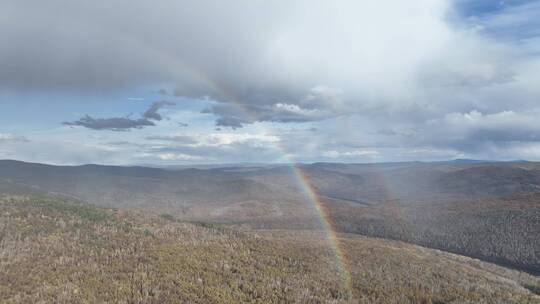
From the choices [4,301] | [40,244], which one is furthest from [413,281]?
[40,244]

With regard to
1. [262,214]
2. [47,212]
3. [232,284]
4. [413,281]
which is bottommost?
[262,214]

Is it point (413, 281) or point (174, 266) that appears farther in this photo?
point (413, 281)

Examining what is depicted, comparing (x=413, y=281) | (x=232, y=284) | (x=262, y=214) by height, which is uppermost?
(x=232, y=284)

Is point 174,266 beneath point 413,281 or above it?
above

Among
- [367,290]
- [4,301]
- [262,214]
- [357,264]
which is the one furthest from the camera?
[262,214]

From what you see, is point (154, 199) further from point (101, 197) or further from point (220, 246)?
Answer: point (220, 246)

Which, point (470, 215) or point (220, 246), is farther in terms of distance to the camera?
point (470, 215)

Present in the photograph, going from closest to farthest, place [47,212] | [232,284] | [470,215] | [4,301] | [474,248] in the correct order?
[4,301]
[232,284]
[47,212]
[474,248]
[470,215]

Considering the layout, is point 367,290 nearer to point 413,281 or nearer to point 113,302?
point 413,281

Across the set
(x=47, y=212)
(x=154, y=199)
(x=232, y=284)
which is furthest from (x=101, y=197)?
(x=232, y=284)
